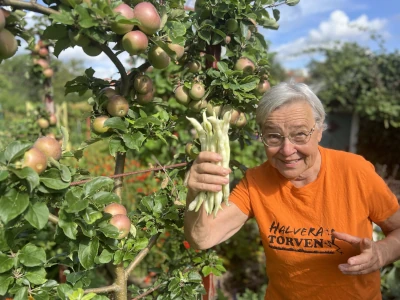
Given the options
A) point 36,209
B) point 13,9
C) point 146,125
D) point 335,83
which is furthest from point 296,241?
point 335,83

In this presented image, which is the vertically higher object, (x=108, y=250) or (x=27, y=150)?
(x=27, y=150)

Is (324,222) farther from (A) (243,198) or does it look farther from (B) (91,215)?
(B) (91,215)

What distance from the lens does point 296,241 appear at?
1.60 m

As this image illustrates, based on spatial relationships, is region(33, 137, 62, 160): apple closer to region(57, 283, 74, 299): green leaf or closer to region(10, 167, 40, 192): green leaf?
region(10, 167, 40, 192): green leaf

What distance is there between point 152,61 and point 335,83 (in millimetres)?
6338

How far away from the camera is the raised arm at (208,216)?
1104mm

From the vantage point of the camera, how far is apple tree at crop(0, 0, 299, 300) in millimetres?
1044

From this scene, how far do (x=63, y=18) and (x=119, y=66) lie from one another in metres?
0.37

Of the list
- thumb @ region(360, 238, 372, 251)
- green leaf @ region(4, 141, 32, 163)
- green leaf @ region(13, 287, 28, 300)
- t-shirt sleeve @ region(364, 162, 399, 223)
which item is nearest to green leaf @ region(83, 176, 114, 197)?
green leaf @ region(4, 141, 32, 163)

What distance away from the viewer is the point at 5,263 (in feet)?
3.65

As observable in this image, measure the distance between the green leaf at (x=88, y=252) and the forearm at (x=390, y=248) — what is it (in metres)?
1.09

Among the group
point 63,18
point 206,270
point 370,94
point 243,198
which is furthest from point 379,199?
point 370,94

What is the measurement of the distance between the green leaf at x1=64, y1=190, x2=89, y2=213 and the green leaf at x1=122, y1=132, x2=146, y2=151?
0.32m

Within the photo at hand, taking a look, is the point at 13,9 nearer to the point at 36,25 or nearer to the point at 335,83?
the point at 36,25
